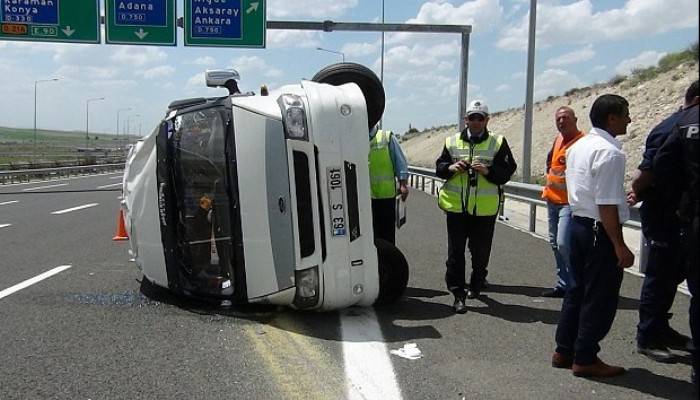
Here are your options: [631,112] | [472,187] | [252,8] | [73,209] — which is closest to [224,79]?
[472,187]

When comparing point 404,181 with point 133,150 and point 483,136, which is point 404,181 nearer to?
point 483,136

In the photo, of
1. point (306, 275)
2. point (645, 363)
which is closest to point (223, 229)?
point (306, 275)

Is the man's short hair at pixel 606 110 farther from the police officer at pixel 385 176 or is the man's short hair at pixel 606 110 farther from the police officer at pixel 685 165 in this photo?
the police officer at pixel 385 176

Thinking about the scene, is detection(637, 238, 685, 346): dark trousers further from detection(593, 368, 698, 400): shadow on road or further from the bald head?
the bald head

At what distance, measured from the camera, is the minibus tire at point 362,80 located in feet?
20.1

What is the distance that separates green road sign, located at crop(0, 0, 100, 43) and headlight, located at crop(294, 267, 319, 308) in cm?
1565

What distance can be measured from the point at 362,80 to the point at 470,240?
1.82 m

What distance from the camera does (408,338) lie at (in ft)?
15.7

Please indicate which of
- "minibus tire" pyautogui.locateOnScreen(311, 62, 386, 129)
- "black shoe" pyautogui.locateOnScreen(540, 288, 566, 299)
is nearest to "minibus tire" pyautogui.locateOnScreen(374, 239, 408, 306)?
"minibus tire" pyautogui.locateOnScreen(311, 62, 386, 129)

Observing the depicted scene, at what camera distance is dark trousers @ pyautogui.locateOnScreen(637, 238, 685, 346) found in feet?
14.4

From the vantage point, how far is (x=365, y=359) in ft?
14.1

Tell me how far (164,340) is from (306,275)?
3.68 ft

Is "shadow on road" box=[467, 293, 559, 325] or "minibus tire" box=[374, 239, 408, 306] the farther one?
"minibus tire" box=[374, 239, 408, 306]

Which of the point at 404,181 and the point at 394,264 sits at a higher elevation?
the point at 404,181
